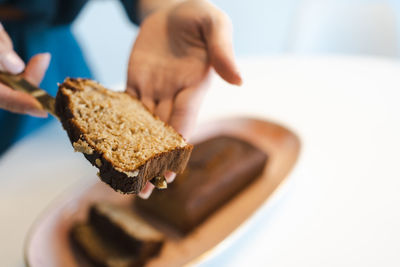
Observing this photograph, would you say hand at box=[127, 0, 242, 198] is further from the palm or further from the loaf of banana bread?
the loaf of banana bread

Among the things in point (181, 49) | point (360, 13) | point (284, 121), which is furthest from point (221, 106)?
point (360, 13)

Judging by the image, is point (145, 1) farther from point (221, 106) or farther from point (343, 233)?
point (343, 233)

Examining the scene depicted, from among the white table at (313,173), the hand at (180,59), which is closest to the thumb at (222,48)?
the hand at (180,59)

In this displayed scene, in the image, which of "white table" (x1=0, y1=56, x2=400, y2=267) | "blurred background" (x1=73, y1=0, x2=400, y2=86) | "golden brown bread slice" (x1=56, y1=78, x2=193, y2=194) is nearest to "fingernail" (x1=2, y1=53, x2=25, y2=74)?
"golden brown bread slice" (x1=56, y1=78, x2=193, y2=194)

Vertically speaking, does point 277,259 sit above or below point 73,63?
above

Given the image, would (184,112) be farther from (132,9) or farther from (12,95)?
(132,9)

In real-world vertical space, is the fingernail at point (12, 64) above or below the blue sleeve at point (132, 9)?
below

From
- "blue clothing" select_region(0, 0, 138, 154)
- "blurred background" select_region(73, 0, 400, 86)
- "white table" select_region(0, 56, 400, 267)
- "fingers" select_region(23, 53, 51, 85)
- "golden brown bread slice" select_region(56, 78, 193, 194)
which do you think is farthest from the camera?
"blurred background" select_region(73, 0, 400, 86)

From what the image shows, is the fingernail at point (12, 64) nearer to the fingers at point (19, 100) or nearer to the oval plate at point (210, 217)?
the fingers at point (19, 100)
